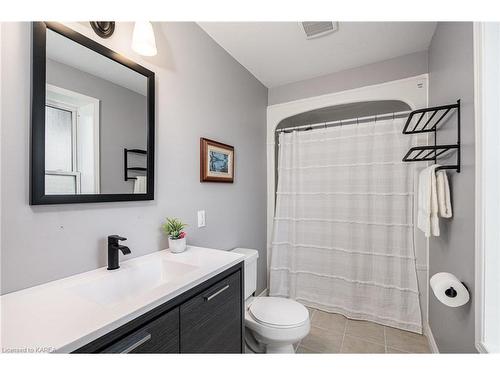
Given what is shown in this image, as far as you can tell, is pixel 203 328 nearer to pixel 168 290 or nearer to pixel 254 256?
pixel 168 290

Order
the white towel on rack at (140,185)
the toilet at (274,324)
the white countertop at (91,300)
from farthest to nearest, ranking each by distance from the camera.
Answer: the toilet at (274,324), the white towel on rack at (140,185), the white countertop at (91,300)

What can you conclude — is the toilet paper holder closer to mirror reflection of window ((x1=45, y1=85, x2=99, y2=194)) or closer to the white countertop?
the white countertop

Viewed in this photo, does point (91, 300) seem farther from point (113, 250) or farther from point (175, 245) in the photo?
point (175, 245)

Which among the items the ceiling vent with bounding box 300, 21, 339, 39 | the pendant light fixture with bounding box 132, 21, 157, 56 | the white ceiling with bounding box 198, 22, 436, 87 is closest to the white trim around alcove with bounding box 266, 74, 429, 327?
the white ceiling with bounding box 198, 22, 436, 87

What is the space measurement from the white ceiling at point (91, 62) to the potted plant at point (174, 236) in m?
0.75

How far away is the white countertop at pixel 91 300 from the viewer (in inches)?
21.6

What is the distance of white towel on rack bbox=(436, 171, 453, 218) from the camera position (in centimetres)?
123

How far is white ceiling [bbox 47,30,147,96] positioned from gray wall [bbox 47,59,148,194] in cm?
2

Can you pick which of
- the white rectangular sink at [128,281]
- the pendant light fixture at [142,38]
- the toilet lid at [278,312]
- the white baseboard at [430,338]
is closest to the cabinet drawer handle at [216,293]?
the white rectangular sink at [128,281]

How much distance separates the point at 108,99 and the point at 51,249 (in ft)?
2.36

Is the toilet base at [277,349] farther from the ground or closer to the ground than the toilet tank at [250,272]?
closer to the ground

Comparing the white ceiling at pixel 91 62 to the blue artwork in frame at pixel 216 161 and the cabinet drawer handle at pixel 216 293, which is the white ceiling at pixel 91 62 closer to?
the blue artwork in frame at pixel 216 161

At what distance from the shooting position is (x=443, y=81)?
4.71ft
